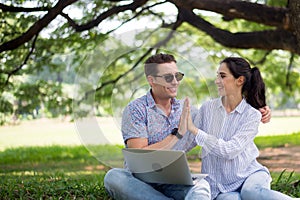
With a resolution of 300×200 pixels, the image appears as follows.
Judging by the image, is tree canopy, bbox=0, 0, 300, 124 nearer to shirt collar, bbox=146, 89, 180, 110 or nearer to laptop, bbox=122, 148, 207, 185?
shirt collar, bbox=146, 89, 180, 110

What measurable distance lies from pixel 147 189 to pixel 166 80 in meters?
0.63

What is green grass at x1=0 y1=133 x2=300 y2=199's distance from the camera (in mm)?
3695

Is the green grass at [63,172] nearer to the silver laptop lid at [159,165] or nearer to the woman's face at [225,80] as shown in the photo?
the silver laptop lid at [159,165]

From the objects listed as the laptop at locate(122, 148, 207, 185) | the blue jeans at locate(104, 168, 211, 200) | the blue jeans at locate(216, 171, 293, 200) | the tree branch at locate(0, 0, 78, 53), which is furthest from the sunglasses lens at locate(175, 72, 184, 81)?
the tree branch at locate(0, 0, 78, 53)

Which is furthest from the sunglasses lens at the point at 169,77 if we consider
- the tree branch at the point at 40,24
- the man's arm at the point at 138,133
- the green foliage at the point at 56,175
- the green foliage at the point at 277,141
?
the green foliage at the point at 277,141

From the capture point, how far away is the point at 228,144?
2.98 metres

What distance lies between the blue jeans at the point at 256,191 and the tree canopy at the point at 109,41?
21.9 inches

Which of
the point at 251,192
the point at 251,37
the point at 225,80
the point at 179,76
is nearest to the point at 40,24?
the point at 251,37

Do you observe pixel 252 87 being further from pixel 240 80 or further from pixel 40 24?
pixel 40 24

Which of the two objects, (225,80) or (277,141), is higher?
(225,80)

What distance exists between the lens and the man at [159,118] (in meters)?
2.83

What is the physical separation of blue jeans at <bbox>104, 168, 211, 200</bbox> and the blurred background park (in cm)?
16

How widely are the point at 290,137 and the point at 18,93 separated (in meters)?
6.24

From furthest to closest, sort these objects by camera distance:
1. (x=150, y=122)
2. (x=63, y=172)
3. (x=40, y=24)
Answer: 1. (x=63, y=172)
2. (x=40, y=24)
3. (x=150, y=122)
